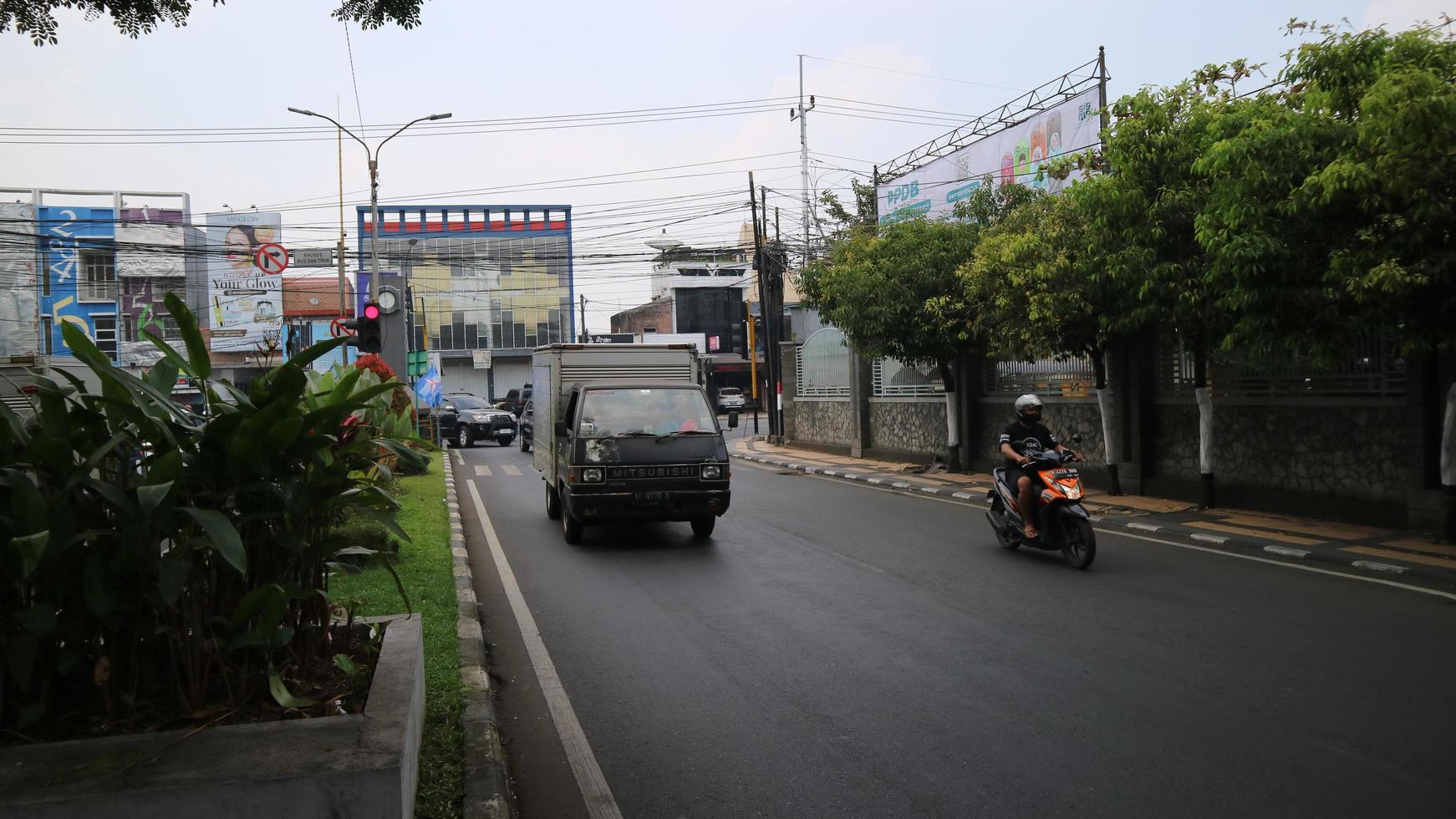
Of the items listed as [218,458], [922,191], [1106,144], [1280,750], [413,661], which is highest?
[922,191]

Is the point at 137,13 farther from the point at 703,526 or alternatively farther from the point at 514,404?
the point at 514,404

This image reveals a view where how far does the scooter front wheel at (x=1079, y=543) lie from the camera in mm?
10117

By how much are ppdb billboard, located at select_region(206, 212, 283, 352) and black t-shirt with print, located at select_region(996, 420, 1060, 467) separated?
1974 inches

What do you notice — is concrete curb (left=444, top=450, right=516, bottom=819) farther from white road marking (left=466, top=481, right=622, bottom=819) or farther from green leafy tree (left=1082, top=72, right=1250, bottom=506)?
green leafy tree (left=1082, top=72, right=1250, bottom=506)

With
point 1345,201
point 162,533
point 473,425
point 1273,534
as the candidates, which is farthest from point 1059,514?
point 473,425

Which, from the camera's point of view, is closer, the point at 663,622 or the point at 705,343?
the point at 663,622

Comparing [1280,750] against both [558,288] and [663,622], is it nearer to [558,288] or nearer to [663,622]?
[663,622]

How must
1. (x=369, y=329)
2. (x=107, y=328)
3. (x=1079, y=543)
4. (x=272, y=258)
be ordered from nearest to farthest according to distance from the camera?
(x=1079, y=543), (x=369, y=329), (x=272, y=258), (x=107, y=328)

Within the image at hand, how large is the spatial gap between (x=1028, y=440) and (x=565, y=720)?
6.52 metres

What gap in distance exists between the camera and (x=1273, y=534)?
11836 millimetres

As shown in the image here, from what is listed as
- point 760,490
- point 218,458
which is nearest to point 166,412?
point 218,458

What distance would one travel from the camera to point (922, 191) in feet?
106

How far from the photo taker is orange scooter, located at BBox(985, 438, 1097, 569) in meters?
10.2

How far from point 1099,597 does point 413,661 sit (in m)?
5.93
